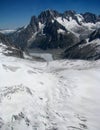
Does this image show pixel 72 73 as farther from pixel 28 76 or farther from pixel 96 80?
pixel 28 76

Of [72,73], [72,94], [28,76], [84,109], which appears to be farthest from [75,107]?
[72,73]

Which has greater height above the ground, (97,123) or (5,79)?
(5,79)

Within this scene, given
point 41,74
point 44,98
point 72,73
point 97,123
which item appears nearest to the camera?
point 97,123

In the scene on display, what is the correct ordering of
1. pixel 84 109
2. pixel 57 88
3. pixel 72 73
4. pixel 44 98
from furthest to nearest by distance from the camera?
pixel 72 73
pixel 57 88
pixel 44 98
pixel 84 109

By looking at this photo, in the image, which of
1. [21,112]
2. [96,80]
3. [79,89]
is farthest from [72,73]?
[21,112]

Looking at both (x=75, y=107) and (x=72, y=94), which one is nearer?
(x=75, y=107)

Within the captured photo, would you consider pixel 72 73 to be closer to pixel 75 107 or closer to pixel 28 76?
pixel 28 76
